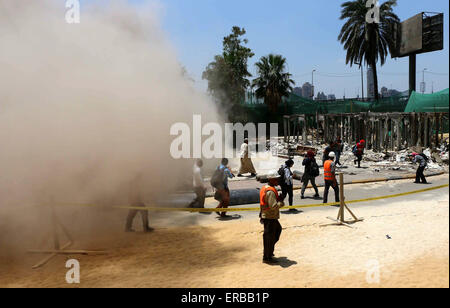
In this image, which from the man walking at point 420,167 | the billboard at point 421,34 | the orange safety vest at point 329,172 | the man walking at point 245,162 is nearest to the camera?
the orange safety vest at point 329,172

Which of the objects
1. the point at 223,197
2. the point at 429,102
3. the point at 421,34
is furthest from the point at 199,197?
the point at 421,34

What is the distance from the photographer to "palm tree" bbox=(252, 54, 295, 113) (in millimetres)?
35594

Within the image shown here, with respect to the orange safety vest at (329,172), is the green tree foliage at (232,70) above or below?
above

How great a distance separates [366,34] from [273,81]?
380 inches

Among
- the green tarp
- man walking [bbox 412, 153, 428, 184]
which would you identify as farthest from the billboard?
man walking [bbox 412, 153, 428, 184]

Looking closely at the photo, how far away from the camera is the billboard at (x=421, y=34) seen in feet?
78.9

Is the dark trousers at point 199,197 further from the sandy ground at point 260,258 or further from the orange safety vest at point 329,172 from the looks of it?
the orange safety vest at point 329,172

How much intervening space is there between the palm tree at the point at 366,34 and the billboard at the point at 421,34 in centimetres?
166

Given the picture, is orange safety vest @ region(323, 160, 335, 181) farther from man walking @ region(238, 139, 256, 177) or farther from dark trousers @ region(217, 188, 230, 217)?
man walking @ region(238, 139, 256, 177)

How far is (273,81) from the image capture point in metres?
35.5

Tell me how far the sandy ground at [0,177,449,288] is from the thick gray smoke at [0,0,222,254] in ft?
4.50

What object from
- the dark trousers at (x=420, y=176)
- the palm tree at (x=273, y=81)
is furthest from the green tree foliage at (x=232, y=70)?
the dark trousers at (x=420, y=176)

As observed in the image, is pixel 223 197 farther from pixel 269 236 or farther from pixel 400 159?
pixel 400 159

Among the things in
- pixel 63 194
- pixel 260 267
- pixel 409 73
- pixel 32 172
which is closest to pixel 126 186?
pixel 63 194
